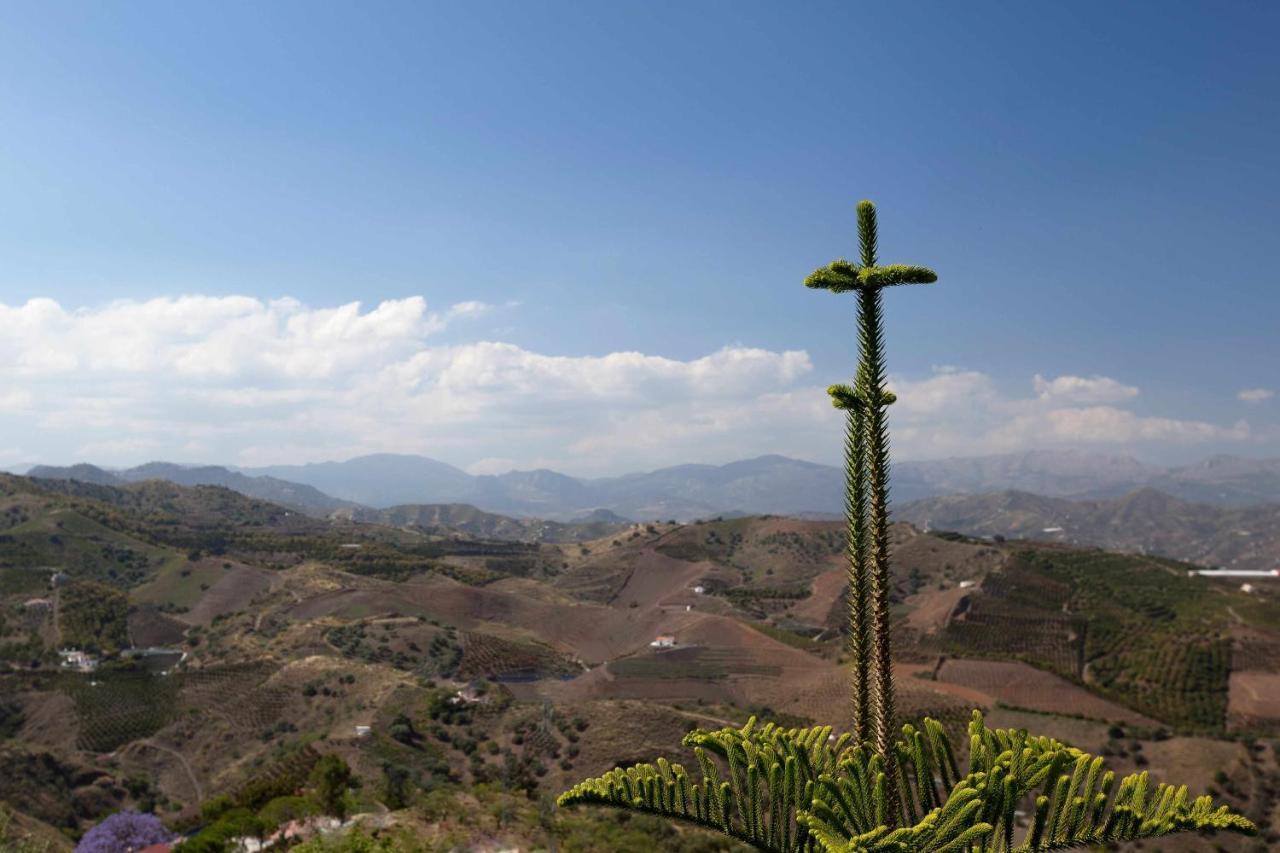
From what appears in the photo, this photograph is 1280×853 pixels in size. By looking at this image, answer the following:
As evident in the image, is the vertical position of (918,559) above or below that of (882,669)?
below

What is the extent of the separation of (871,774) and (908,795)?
2.44 ft

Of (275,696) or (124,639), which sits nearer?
(275,696)

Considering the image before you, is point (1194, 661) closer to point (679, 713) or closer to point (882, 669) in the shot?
point (679, 713)

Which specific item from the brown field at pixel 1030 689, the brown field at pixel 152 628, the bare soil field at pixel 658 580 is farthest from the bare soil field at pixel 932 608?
the brown field at pixel 152 628

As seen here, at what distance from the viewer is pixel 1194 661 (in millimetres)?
77438

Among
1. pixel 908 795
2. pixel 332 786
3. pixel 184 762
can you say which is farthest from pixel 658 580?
pixel 908 795

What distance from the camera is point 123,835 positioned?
120 feet

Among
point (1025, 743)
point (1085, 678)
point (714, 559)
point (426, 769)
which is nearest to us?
point (1025, 743)

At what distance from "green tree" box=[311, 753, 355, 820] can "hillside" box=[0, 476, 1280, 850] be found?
1.89 meters

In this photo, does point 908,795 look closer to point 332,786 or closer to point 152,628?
point 332,786

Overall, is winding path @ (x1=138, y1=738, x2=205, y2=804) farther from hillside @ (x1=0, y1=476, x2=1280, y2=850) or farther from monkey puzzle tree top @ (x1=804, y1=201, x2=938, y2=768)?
monkey puzzle tree top @ (x1=804, y1=201, x2=938, y2=768)

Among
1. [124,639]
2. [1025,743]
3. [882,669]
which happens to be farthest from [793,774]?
[124,639]

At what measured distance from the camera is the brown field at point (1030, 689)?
6700 cm

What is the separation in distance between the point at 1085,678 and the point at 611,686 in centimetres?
5018
